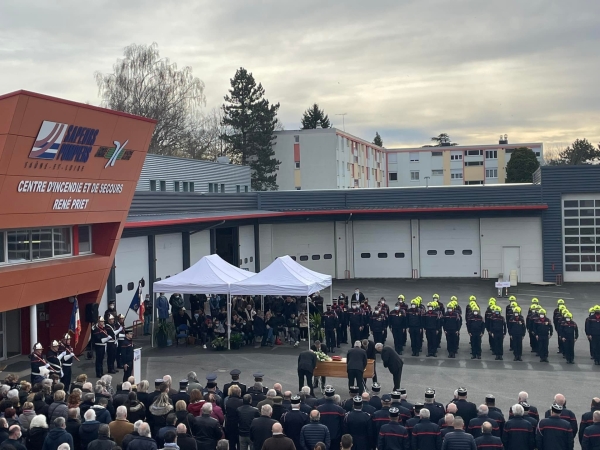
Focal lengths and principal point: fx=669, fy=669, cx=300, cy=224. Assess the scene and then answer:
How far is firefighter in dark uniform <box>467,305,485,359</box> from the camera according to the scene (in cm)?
1819

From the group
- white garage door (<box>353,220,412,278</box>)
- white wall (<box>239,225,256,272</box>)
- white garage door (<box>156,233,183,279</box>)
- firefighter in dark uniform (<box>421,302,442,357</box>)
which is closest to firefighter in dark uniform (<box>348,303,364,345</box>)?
firefighter in dark uniform (<box>421,302,442,357</box>)

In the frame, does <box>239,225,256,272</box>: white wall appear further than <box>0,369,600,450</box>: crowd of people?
Yes

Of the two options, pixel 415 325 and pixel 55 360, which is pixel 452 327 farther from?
pixel 55 360

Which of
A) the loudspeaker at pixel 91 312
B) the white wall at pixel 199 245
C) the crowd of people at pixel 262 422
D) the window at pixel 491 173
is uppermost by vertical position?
the window at pixel 491 173

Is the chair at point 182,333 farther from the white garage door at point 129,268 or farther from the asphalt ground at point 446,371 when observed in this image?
the white garage door at point 129,268

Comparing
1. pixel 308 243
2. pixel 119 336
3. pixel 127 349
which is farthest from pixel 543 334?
pixel 308 243

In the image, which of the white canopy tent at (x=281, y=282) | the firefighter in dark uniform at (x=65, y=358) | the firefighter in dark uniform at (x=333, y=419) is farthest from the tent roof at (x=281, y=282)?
the firefighter in dark uniform at (x=333, y=419)

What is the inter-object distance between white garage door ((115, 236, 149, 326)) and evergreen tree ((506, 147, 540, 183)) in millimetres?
48922

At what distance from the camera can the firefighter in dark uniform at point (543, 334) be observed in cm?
1766

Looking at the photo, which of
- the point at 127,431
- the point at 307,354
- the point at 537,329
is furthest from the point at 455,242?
the point at 127,431

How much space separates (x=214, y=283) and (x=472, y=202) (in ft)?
62.8

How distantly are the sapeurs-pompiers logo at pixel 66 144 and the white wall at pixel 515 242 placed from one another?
2317 cm

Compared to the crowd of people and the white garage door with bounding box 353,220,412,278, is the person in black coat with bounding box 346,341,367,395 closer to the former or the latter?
the crowd of people

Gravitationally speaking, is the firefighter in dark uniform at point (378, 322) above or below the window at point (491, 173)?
below
